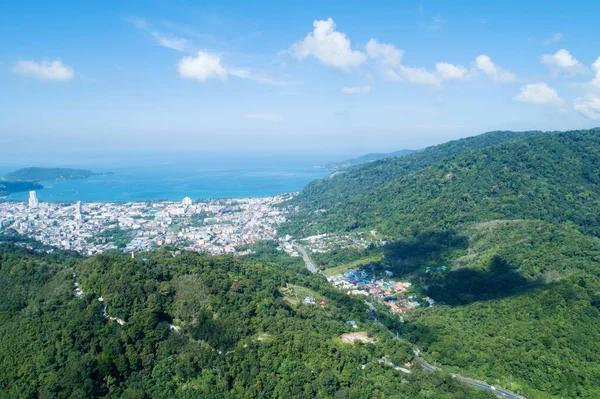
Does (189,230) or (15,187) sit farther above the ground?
(15,187)

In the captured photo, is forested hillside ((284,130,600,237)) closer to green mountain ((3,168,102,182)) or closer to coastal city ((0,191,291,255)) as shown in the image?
coastal city ((0,191,291,255))

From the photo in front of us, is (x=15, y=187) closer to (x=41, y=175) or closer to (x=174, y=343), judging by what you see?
(x=41, y=175)

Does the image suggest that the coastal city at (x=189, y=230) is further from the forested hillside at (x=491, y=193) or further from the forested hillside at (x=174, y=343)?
the forested hillside at (x=174, y=343)

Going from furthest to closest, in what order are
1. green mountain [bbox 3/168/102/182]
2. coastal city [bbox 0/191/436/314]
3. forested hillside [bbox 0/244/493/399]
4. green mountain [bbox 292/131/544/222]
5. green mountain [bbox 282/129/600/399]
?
green mountain [bbox 3/168/102/182], green mountain [bbox 292/131/544/222], coastal city [bbox 0/191/436/314], green mountain [bbox 282/129/600/399], forested hillside [bbox 0/244/493/399]

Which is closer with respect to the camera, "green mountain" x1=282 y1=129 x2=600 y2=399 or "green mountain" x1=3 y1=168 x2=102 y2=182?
"green mountain" x1=282 y1=129 x2=600 y2=399

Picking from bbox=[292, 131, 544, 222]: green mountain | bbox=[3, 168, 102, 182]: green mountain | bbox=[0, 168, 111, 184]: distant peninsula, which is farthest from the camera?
bbox=[3, 168, 102, 182]: green mountain

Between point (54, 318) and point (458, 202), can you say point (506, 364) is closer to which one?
point (54, 318)

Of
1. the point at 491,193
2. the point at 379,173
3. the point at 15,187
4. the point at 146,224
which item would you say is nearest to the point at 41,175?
the point at 15,187

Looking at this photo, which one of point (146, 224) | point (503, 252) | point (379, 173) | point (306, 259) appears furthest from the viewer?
point (379, 173)

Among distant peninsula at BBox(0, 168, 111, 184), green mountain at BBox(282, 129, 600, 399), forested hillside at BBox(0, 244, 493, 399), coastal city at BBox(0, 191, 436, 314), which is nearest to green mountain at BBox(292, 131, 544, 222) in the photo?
green mountain at BBox(282, 129, 600, 399)
